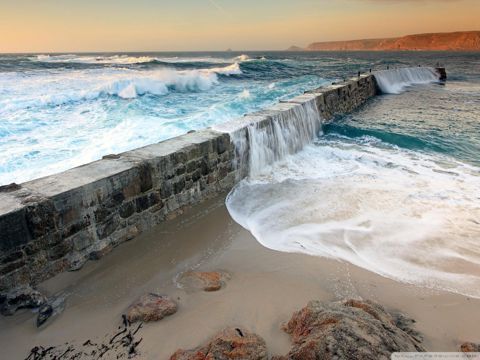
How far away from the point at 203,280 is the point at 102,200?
1.50m

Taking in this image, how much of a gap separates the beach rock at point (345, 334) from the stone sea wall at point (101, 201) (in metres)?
2.42

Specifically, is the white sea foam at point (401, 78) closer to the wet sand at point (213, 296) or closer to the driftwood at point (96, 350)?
the wet sand at point (213, 296)

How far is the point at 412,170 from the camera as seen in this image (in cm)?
722

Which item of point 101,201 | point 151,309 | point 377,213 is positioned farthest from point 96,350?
point 377,213

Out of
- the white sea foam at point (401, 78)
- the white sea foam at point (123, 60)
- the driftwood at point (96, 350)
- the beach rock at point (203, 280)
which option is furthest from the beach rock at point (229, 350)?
the white sea foam at point (123, 60)

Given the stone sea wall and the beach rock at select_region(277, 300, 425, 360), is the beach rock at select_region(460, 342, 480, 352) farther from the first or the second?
the stone sea wall

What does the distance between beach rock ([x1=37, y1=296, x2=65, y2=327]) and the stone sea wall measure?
299mm

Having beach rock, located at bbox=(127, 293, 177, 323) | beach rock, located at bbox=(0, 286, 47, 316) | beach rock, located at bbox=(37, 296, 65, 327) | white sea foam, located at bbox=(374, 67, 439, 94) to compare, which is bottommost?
beach rock, located at bbox=(37, 296, 65, 327)

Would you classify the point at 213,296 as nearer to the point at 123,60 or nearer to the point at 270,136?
the point at 270,136

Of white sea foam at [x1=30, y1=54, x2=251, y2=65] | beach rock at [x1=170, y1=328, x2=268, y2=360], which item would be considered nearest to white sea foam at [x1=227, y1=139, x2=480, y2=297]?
beach rock at [x1=170, y1=328, x2=268, y2=360]

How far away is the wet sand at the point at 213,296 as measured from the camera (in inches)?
113

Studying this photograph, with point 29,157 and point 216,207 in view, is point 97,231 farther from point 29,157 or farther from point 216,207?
point 29,157

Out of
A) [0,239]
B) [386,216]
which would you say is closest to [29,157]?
[0,239]

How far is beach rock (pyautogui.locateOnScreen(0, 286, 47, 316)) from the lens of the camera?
3145 mm
